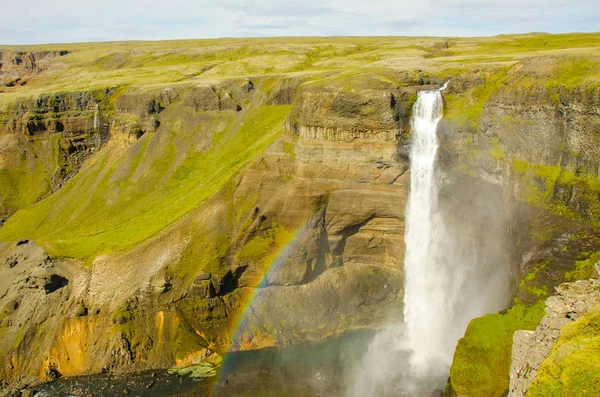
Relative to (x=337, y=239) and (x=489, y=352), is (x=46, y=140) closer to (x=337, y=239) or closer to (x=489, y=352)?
(x=337, y=239)

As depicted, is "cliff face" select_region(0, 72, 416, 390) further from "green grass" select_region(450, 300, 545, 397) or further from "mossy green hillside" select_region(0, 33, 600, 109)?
"mossy green hillside" select_region(0, 33, 600, 109)

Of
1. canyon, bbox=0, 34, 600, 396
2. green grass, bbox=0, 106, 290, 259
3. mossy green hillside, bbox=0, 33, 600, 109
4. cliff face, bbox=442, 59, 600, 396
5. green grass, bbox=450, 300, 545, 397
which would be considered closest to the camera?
green grass, bbox=450, 300, 545, 397

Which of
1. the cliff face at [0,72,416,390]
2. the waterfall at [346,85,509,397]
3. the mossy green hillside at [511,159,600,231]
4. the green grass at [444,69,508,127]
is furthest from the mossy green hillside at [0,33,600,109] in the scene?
the mossy green hillside at [511,159,600,231]

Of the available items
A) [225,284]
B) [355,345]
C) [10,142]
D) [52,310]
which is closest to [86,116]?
[10,142]

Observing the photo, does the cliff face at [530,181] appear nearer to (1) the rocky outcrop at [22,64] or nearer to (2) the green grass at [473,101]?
(2) the green grass at [473,101]

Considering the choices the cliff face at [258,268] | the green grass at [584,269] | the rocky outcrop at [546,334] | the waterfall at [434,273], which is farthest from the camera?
the cliff face at [258,268]

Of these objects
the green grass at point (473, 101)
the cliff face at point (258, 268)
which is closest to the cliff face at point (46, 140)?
the cliff face at point (258, 268)

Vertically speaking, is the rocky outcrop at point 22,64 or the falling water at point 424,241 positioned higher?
the rocky outcrop at point 22,64

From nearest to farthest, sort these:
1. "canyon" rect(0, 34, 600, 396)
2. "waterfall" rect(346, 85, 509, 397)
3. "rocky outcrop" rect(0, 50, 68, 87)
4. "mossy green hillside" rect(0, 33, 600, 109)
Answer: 1. "canyon" rect(0, 34, 600, 396)
2. "waterfall" rect(346, 85, 509, 397)
3. "mossy green hillside" rect(0, 33, 600, 109)
4. "rocky outcrop" rect(0, 50, 68, 87)
